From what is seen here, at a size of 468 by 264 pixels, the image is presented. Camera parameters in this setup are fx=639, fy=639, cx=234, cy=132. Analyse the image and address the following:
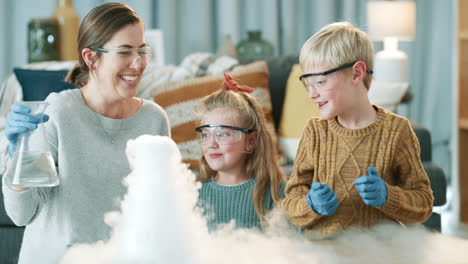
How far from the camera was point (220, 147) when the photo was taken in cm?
159

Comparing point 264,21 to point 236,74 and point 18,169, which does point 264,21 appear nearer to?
point 236,74

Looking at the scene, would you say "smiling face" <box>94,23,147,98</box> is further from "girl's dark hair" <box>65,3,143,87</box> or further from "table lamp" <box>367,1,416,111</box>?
"table lamp" <box>367,1,416,111</box>

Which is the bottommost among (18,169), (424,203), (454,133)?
(454,133)

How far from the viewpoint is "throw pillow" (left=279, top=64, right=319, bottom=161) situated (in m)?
2.74

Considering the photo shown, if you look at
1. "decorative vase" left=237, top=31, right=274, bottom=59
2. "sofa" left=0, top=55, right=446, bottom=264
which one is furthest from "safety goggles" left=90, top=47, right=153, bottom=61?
"decorative vase" left=237, top=31, right=274, bottom=59

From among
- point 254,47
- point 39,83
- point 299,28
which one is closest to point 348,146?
point 39,83

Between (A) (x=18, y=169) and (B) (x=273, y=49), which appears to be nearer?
(A) (x=18, y=169)

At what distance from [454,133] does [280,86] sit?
1088 mm

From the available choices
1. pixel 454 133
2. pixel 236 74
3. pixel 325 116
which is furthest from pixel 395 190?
pixel 454 133

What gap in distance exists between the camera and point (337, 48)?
119cm

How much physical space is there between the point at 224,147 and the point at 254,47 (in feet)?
7.58

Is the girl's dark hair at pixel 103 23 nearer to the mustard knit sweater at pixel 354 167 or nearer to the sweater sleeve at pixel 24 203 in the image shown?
the sweater sleeve at pixel 24 203

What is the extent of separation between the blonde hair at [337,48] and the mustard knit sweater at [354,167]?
14 cm

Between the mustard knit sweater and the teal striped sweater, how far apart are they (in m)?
0.37
